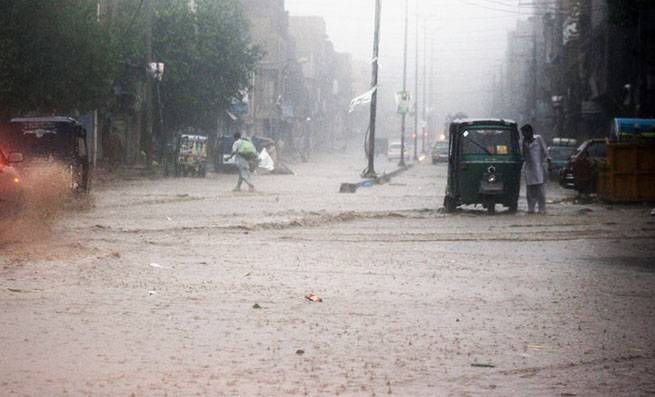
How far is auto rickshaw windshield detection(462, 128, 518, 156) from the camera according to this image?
27562 mm

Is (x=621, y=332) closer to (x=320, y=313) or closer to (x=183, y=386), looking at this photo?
(x=320, y=313)

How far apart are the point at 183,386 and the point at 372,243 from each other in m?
11.3

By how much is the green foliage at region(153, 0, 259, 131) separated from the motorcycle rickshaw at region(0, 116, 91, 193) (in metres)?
36.2

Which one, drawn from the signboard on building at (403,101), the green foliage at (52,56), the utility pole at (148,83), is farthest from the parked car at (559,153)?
the signboard on building at (403,101)

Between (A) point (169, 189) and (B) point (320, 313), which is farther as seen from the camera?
(A) point (169, 189)

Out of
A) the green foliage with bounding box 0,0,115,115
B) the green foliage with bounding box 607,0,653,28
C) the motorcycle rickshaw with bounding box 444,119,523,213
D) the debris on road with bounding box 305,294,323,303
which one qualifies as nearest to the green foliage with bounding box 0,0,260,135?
the green foliage with bounding box 0,0,115,115

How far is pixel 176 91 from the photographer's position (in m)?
Answer: 67.8

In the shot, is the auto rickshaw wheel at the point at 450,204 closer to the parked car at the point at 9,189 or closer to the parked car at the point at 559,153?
the parked car at the point at 9,189

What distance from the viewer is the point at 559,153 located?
55.0 m

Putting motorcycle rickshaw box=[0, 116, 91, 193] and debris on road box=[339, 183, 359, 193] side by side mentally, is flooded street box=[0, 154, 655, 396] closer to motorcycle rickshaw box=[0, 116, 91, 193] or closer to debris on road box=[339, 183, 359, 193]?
motorcycle rickshaw box=[0, 116, 91, 193]

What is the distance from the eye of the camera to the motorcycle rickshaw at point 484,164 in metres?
27.0

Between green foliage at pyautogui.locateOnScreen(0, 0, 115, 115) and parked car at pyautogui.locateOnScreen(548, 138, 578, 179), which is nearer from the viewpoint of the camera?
green foliage at pyautogui.locateOnScreen(0, 0, 115, 115)

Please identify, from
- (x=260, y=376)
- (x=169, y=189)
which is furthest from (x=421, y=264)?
(x=169, y=189)

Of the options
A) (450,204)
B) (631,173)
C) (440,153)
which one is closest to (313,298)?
(450,204)
